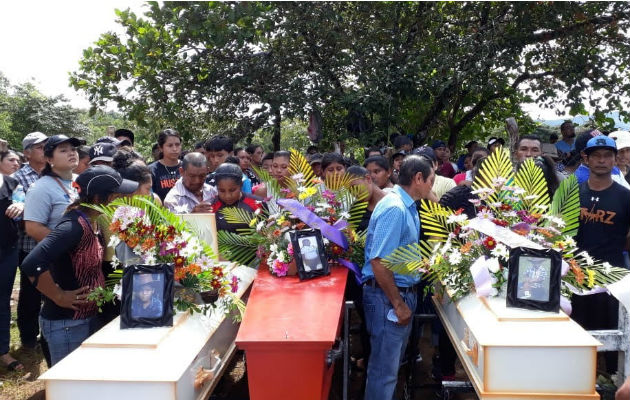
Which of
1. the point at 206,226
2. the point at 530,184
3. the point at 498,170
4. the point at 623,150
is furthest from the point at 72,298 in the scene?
the point at 623,150

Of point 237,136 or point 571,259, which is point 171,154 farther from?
point 571,259

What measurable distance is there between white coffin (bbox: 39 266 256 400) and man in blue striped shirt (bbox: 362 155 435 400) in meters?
0.97

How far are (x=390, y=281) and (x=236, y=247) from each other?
1313 mm

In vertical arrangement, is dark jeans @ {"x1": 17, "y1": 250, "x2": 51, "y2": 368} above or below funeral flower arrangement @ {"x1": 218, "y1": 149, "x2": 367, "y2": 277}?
below

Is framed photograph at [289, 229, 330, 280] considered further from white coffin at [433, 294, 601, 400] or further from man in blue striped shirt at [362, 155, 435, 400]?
white coffin at [433, 294, 601, 400]

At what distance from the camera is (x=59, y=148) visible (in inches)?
144

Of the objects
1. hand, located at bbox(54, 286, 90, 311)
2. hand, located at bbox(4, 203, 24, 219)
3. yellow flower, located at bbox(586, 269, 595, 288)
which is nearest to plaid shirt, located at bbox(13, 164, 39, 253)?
hand, located at bbox(4, 203, 24, 219)

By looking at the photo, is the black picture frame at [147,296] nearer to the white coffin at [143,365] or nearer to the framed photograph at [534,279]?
the white coffin at [143,365]

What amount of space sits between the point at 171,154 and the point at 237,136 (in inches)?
125

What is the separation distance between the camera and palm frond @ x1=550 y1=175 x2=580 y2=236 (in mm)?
3195

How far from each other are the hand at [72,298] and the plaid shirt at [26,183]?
2.04m

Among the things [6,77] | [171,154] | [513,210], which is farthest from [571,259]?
[6,77]

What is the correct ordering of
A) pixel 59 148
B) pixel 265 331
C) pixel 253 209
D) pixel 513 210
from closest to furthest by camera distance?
pixel 265 331, pixel 513 210, pixel 59 148, pixel 253 209

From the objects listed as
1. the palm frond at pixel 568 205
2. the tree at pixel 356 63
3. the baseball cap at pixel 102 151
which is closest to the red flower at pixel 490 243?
the palm frond at pixel 568 205
